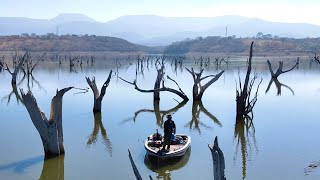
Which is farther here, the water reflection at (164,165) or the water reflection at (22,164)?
the water reflection at (22,164)

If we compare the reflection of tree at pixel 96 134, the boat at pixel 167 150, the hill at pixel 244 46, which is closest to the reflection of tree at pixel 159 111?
the reflection of tree at pixel 96 134

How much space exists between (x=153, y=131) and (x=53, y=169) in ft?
26.1

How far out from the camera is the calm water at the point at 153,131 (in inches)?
640

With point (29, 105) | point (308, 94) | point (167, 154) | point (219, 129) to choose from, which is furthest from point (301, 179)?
point (308, 94)

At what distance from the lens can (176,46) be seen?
15538 cm

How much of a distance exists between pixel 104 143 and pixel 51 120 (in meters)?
4.88

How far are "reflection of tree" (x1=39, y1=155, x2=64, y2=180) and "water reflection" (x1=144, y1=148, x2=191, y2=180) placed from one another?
3.34 m

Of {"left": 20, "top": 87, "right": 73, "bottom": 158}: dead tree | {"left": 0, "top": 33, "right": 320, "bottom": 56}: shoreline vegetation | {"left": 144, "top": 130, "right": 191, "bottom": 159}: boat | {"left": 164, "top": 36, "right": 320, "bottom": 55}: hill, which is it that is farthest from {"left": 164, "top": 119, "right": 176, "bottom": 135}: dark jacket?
{"left": 164, "top": 36, "right": 320, "bottom": 55}: hill

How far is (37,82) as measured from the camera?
156ft

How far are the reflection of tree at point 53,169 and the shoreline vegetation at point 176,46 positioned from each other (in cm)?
10831

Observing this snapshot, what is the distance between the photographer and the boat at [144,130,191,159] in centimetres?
1623

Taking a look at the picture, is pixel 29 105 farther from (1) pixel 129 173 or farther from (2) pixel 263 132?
(2) pixel 263 132

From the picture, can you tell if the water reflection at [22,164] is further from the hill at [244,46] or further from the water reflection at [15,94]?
the hill at [244,46]

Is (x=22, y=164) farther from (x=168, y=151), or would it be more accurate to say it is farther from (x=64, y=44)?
(x=64, y=44)
